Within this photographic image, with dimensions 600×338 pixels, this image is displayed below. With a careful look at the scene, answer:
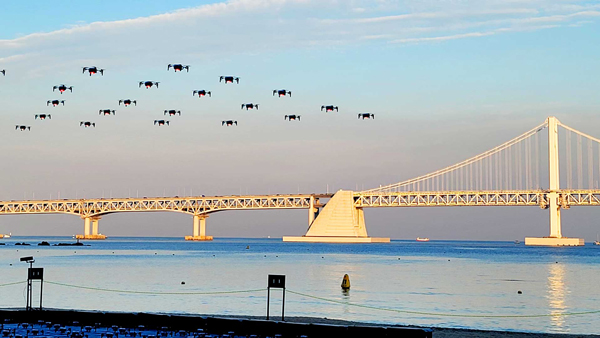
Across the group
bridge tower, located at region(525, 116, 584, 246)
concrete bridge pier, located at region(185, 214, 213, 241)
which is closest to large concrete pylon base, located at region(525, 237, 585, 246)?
bridge tower, located at region(525, 116, 584, 246)

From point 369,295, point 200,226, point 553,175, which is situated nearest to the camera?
point 369,295

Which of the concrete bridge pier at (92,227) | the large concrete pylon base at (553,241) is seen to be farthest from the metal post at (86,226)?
the large concrete pylon base at (553,241)

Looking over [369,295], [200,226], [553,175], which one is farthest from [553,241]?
[369,295]

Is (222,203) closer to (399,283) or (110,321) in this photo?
(399,283)

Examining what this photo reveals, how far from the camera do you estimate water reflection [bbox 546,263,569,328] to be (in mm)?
29188

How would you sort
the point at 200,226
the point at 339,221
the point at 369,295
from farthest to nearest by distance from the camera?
the point at 200,226 < the point at 339,221 < the point at 369,295

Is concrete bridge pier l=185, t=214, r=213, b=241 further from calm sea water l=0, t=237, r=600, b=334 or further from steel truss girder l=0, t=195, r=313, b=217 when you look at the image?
calm sea water l=0, t=237, r=600, b=334

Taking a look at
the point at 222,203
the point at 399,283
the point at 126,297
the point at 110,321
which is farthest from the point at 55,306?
the point at 222,203

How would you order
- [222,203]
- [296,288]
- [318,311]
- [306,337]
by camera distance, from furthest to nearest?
[222,203] → [296,288] → [318,311] → [306,337]

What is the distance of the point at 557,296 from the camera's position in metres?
39.4

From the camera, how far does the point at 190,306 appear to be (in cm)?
3244

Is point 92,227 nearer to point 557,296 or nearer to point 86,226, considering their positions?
point 86,226

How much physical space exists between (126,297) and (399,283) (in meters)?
16.0

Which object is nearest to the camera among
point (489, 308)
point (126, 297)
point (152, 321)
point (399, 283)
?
point (152, 321)
